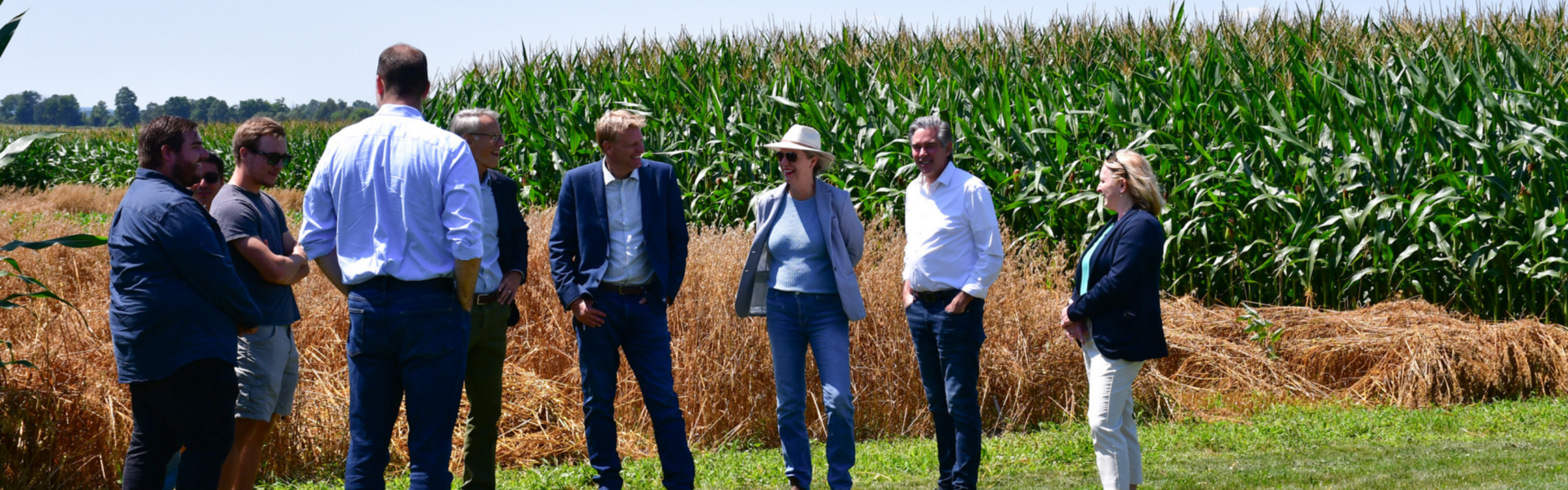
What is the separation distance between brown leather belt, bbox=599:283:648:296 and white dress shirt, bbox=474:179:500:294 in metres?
0.54

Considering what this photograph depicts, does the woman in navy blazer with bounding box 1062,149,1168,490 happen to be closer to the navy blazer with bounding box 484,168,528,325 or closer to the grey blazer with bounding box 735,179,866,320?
the grey blazer with bounding box 735,179,866,320

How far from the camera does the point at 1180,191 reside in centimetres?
847

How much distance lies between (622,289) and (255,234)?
1.43 meters

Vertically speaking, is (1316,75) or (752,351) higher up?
(1316,75)

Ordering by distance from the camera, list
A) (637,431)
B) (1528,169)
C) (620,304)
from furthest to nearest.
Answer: (1528,169) → (637,431) → (620,304)

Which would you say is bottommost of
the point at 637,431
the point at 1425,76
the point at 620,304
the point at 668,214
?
the point at 637,431

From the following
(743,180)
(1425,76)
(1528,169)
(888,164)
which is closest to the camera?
(1528,169)

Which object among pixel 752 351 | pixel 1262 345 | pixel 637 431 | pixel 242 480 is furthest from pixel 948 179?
pixel 1262 345

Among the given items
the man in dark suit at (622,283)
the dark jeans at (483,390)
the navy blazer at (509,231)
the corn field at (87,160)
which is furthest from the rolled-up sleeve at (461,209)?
the corn field at (87,160)

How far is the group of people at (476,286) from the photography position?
3756 mm

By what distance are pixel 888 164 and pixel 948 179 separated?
424 cm

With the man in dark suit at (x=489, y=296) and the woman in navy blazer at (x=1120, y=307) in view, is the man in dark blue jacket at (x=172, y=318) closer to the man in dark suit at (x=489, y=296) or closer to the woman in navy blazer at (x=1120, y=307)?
the man in dark suit at (x=489, y=296)

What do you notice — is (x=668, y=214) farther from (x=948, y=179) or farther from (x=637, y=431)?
(x=637, y=431)

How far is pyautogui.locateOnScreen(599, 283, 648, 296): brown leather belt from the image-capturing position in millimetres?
4934
